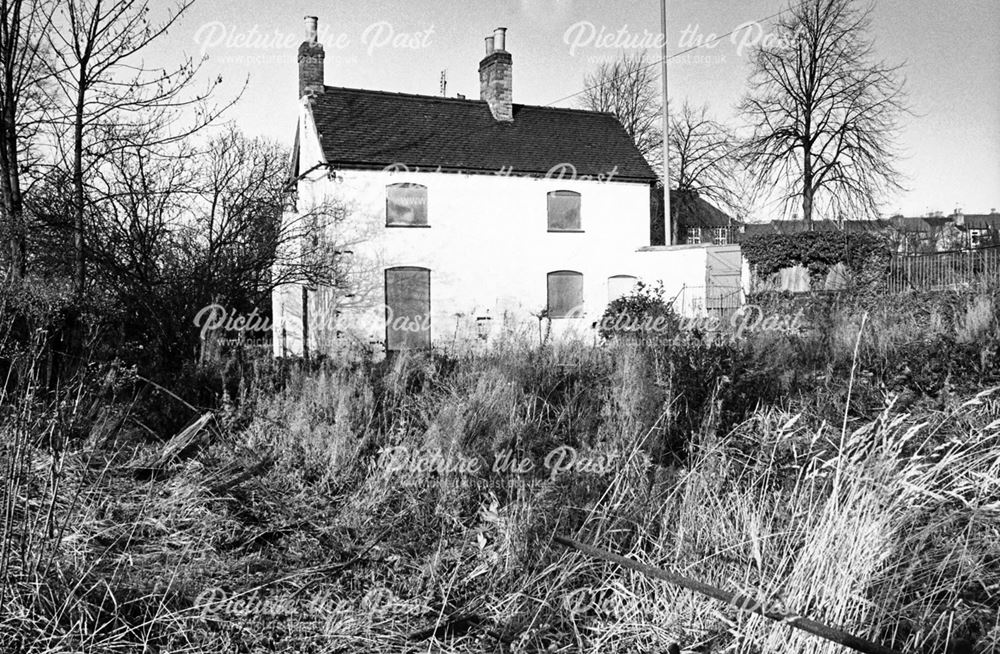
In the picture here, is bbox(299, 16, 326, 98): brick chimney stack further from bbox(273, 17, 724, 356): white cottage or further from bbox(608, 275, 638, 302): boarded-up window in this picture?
bbox(608, 275, 638, 302): boarded-up window

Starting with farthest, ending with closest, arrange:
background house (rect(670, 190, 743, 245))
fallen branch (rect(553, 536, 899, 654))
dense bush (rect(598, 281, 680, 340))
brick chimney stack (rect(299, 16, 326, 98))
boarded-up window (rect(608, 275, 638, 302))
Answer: background house (rect(670, 190, 743, 245))
boarded-up window (rect(608, 275, 638, 302))
brick chimney stack (rect(299, 16, 326, 98))
dense bush (rect(598, 281, 680, 340))
fallen branch (rect(553, 536, 899, 654))

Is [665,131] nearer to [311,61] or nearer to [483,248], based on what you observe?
[483,248]

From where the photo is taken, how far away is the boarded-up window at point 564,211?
22578 millimetres

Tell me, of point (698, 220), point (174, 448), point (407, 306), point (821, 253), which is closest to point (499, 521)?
point (174, 448)

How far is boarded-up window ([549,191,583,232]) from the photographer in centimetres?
2258

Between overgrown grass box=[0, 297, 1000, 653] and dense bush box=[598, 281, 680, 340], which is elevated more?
dense bush box=[598, 281, 680, 340]

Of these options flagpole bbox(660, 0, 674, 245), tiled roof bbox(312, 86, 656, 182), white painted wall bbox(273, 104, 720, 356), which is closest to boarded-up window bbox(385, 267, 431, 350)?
white painted wall bbox(273, 104, 720, 356)

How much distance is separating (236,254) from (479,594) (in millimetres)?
7694

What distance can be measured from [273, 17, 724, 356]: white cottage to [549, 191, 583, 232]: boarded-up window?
36mm

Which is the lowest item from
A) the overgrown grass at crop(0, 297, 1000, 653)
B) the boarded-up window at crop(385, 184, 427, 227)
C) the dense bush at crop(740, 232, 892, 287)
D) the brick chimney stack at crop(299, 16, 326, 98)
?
the overgrown grass at crop(0, 297, 1000, 653)

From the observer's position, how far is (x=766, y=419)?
4.39 metres

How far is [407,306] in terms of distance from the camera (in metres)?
20.9

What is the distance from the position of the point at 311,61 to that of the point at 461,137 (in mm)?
4704

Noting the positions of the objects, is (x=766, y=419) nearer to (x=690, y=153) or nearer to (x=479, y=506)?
(x=479, y=506)
